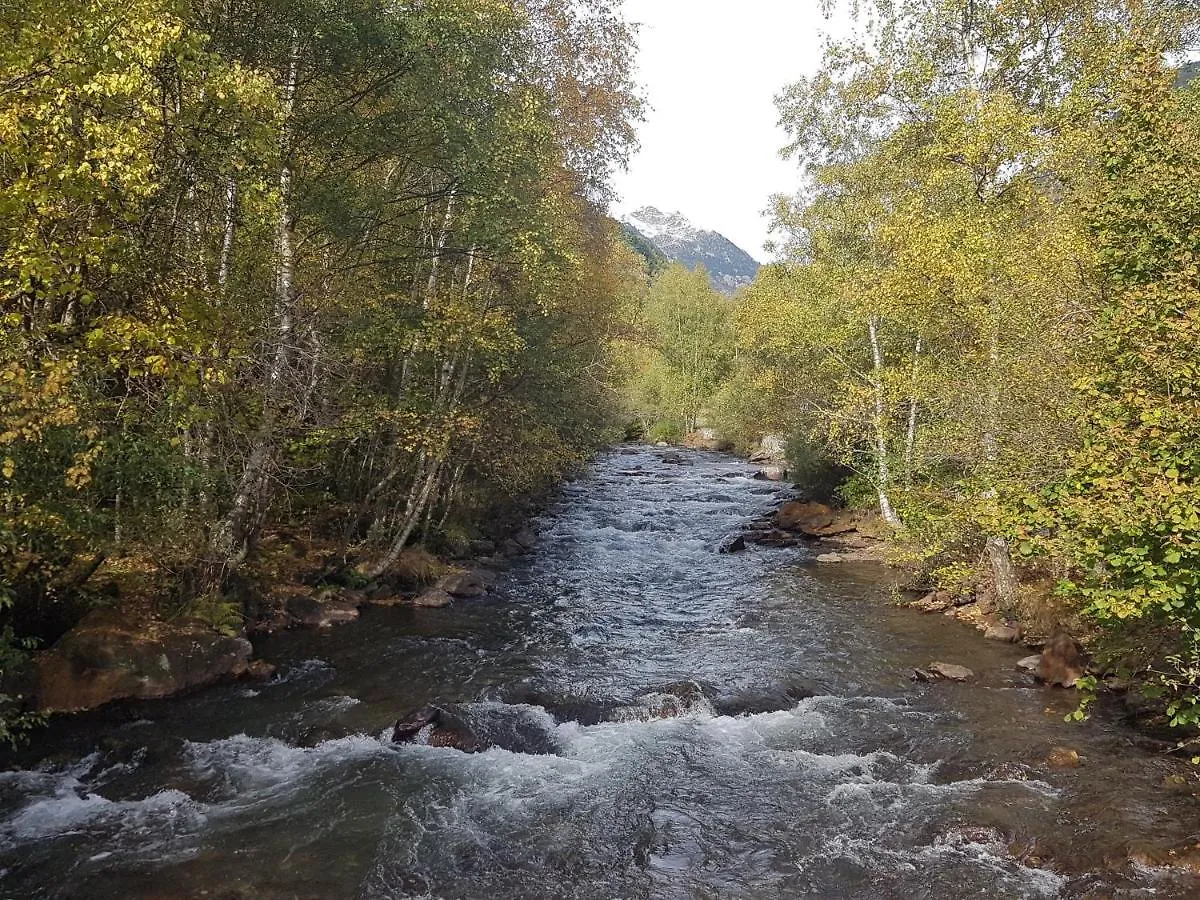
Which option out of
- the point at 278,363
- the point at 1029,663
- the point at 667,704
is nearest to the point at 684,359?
the point at 1029,663

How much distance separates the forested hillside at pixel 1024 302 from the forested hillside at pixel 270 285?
949 centimetres

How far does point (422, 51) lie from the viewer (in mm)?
16047

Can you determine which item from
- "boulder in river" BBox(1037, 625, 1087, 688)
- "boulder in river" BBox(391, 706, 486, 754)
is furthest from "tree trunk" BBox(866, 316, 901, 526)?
"boulder in river" BBox(391, 706, 486, 754)

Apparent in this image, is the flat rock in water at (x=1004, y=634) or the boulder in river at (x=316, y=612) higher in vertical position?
the flat rock in water at (x=1004, y=634)

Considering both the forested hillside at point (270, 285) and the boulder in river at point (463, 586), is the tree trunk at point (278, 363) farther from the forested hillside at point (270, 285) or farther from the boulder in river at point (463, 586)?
the boulder in river at point (463, 586)

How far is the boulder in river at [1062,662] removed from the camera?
49.2 ft

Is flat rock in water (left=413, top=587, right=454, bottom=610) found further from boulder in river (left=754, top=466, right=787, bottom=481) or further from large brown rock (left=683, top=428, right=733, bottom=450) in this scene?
large brown rock (left=683, top=428, right=733, bottom=450)

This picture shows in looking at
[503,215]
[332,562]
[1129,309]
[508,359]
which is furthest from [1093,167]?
[332,562]

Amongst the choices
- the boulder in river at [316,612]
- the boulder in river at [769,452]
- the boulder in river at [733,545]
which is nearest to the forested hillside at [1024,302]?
the boulder in river at [733,545]

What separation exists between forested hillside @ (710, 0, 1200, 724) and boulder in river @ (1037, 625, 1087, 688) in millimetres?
662

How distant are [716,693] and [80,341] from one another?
12473 mm

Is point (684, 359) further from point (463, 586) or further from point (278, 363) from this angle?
point (278, 363)

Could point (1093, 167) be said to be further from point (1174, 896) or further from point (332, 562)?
point (332, 562)

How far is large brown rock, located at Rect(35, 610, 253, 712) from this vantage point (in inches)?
529
